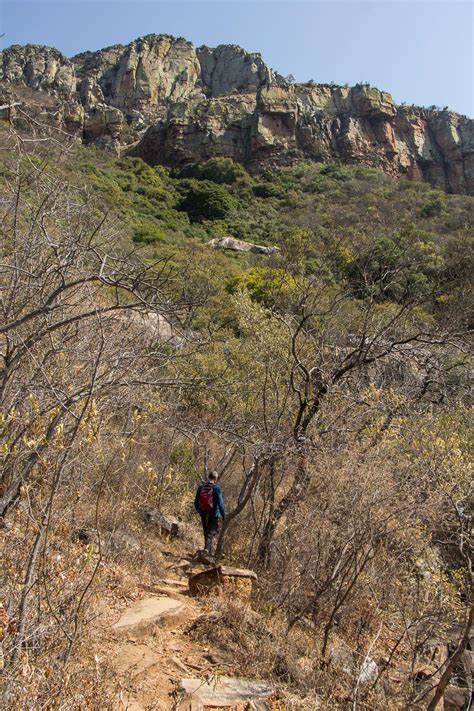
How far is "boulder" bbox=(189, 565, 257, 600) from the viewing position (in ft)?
17.4

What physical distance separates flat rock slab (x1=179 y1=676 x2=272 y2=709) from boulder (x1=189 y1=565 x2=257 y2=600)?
4.33 feet

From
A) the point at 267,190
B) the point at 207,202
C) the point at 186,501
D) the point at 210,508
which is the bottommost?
the point at 186,501

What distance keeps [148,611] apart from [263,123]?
54.5m

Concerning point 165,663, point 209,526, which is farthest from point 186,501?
point 165,663

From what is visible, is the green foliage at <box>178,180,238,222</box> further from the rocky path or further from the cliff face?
the rocky path

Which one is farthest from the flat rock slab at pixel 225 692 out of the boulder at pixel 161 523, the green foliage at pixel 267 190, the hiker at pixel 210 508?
the green foliage at pixel 267 190

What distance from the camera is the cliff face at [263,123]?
52781mm

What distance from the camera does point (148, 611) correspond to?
4703 mm

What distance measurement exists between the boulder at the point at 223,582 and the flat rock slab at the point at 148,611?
350 millimetres

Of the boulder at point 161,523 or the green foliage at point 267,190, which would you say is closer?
the boulder at point 161,523

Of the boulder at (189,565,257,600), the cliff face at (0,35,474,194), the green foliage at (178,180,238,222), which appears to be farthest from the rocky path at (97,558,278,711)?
the cliff face at (0,35,474,194)

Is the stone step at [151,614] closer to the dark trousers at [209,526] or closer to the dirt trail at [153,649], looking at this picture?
the dirt trail at [153,649]

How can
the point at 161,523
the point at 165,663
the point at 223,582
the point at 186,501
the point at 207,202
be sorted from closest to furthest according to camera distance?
the point at 165,663
the point at 223,582
the point at 161,523
the point at 186,501
the point at 207,202

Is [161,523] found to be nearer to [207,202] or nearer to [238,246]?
[238,246]
